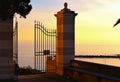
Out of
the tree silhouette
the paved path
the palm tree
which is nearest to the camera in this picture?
the tree silhouette

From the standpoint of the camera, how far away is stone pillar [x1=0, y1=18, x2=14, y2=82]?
65.1 feet

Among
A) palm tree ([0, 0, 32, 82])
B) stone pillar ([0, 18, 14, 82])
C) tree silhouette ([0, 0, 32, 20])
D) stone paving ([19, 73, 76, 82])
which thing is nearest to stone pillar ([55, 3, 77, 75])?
stone paving ([19, 73, 76, 82])

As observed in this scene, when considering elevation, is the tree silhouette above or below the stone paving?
above

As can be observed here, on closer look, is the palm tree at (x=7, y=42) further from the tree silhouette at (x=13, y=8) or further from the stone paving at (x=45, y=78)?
the stone paving at (x=45, y=78)

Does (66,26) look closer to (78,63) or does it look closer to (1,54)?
(78,63)

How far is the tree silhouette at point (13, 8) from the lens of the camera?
1935cm

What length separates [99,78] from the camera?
1745 cm

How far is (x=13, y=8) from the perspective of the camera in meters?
19.7

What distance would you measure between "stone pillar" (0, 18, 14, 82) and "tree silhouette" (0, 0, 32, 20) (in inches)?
17.4

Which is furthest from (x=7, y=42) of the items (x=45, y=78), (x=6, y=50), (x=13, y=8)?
(x=45, y=78)

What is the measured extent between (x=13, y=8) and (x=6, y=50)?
186 centimetres

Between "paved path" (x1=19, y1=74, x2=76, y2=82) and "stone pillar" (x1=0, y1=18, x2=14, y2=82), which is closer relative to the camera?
"stone pillar" (x1=0, y1=18, x2=14, y2=82)

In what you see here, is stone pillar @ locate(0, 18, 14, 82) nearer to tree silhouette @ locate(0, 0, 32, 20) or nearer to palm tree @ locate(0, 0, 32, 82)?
palm tree @ locate(0, 0, 32, 82)

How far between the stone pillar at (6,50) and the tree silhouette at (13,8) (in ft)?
1.45
